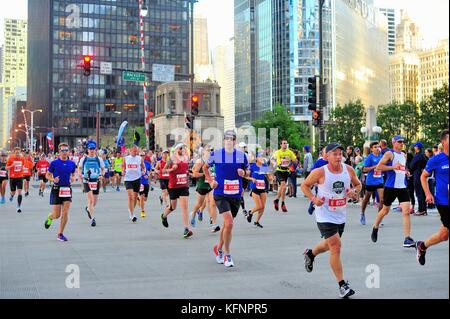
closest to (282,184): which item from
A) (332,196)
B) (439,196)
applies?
(439,196)

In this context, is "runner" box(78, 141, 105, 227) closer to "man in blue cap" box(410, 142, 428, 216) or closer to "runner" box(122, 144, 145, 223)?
"runner" box(122, 144, 145, 223)

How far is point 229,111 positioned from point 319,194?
151 metres

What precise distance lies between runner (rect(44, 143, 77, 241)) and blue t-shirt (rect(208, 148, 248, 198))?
369 cm

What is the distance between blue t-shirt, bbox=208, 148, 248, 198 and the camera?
29.7 feet

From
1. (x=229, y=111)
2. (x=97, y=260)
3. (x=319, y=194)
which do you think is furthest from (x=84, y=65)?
(x=229, y=111)

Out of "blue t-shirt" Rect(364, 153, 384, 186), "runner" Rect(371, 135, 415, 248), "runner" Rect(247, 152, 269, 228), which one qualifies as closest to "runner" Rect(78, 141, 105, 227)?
"runner" Rect(247, 152, 269, 228)

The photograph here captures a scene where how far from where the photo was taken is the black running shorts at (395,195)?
10.8 m

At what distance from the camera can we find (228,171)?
9.16 m

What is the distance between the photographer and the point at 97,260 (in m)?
9.16

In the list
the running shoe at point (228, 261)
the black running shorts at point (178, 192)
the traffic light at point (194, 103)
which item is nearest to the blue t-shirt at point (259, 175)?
the black running shorts at point (178, 192)

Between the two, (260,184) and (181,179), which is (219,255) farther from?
(260,184)

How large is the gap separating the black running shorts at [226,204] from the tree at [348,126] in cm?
6203

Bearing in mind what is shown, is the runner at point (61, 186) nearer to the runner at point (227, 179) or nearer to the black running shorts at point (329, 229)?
the runner at point (227, 179)
